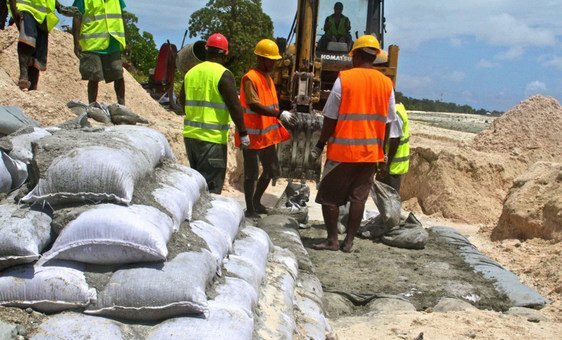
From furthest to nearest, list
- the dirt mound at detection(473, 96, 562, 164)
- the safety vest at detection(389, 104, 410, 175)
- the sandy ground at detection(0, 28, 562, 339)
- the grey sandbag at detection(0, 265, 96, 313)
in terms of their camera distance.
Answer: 1. the dirt mound at detection(473, 96, 562, 164)
2. the safety vest at detection(389, 104, 410, 175)
3. the sandy ground at detection(0, 28, 562, 339)
4. the grey sandbag at detection(0, 265, 96, 313)

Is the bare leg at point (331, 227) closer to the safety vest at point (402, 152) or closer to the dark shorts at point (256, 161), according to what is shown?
the safety vest at point (402, 152)

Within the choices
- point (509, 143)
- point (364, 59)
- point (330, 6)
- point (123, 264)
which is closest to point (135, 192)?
point (123, 264)

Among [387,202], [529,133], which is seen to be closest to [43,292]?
[387,202]

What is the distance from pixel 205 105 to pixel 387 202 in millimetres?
1917

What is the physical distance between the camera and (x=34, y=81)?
23.1 feet

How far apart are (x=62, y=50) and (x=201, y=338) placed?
7.63 meters

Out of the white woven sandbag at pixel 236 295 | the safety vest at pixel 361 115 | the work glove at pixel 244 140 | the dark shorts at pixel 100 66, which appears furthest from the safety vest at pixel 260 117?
the white woven sandbag at pixel 236 295

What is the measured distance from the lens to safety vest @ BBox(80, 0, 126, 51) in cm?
698

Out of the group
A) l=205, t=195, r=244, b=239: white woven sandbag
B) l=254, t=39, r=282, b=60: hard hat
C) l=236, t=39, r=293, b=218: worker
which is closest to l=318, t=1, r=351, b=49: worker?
l=236, t=39, r=293, b=218: worker

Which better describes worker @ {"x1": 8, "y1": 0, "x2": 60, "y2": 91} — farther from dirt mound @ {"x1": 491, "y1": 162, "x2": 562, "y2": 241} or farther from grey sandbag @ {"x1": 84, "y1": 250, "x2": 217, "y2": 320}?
dirt mound @ {"x1": 491, "y1": 162, "x2": 562, "y2": 241}

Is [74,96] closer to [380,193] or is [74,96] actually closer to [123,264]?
[380,193]

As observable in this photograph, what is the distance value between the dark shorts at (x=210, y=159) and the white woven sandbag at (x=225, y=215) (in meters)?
1.13

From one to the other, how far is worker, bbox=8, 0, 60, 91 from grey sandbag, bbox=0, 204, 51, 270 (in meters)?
4.06

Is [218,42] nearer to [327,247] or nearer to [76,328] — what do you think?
[327,247]
